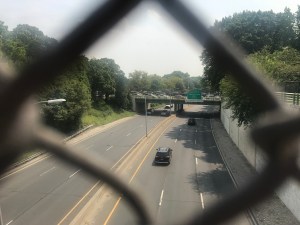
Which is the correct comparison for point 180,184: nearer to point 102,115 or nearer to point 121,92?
point 102,115

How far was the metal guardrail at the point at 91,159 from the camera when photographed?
1.13 metres

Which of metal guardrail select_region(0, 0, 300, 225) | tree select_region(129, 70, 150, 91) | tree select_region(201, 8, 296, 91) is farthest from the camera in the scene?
tree select_region(129, 70, 150, 91)

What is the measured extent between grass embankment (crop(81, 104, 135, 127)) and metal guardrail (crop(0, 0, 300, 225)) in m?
43.0

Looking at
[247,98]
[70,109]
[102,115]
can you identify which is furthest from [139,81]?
[247,98]

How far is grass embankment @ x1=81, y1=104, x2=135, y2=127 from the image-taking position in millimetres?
47184

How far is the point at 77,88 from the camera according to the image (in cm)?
3966

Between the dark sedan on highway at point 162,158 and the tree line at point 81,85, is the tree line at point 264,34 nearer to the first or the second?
the dark sedan on highway at point 162,158

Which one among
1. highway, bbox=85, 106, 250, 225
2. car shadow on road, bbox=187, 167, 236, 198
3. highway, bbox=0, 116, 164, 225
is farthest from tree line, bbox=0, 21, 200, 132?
car shadow on road, bbox=187, 167, 236, 198

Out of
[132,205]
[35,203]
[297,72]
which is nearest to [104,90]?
[297,72]

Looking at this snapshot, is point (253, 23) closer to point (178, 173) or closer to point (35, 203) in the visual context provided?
point (178, 173)

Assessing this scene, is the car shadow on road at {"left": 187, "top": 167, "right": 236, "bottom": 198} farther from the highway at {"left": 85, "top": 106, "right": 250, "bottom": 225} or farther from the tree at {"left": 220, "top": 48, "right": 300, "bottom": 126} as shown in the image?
the tree at {"left": 220, "top": 48, "right": 300, "bottom": 126}

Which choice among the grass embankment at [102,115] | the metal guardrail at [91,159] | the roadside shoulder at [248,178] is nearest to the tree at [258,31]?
the roadside shoulder at [248,178]

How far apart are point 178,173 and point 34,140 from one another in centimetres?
2288

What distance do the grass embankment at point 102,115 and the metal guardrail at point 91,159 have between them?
1694 inches
